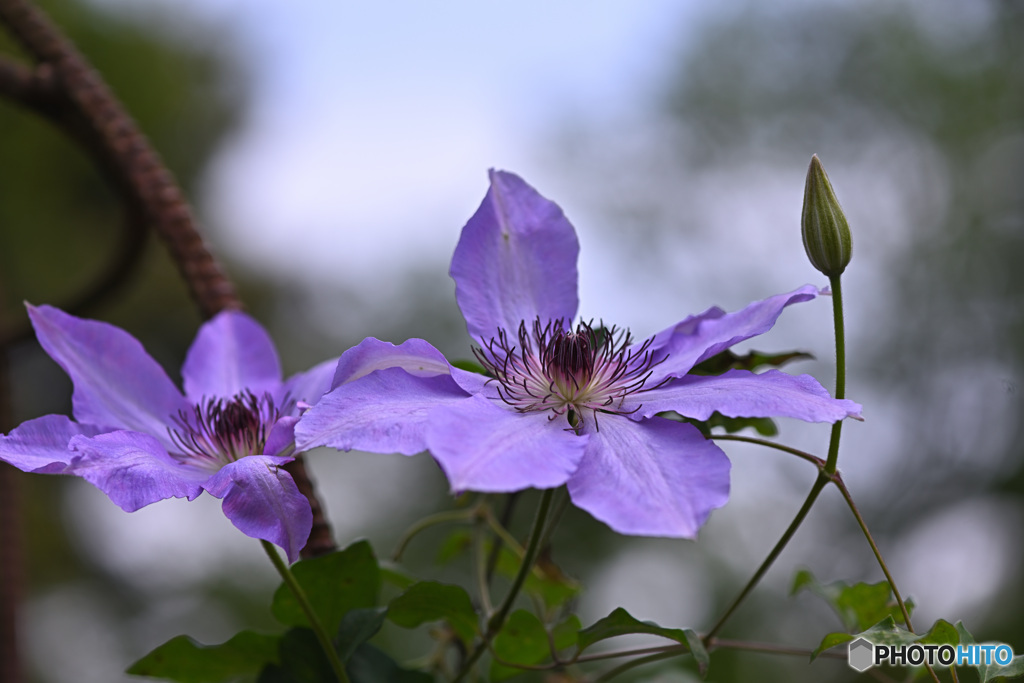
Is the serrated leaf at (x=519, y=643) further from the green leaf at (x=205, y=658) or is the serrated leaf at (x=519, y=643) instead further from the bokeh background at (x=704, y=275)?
the bokeh background at (x=704, y=275)

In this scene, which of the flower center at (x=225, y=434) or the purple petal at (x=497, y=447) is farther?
the flower center at (x=225, y=434)

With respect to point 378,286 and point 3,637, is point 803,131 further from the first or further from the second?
point 3,637

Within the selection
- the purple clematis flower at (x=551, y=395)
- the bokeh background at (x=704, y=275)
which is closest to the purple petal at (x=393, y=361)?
the purple clematis flower at (x=551, y=395)

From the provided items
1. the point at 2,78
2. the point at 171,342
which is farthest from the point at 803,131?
the point at 2,78

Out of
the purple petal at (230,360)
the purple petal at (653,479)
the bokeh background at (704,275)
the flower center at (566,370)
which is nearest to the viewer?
the purple petal at (653,479)

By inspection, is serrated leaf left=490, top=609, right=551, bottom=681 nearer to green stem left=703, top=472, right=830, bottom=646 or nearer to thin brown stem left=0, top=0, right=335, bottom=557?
green stem left=703, top=472, right=830, bottom=646

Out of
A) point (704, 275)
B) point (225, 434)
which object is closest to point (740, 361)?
point (225, 434)

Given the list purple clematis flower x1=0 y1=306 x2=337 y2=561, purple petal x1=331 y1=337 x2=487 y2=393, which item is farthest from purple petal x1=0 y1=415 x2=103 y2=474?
purple petal x1=331 y1=337 x2=487 y2=393
